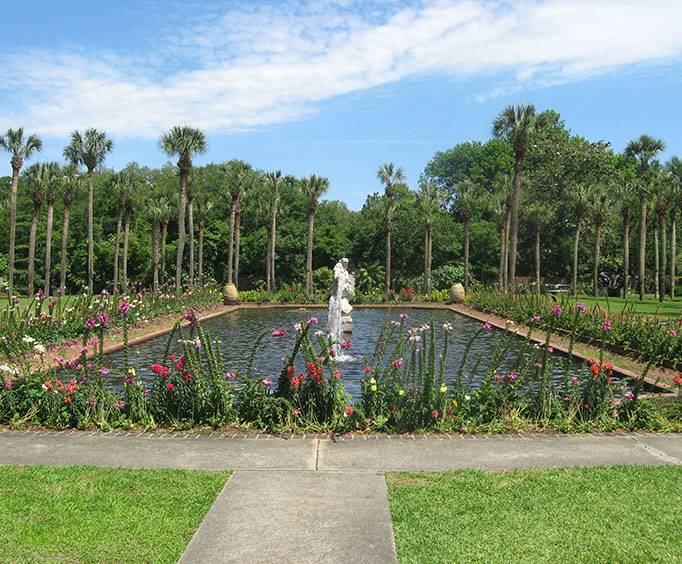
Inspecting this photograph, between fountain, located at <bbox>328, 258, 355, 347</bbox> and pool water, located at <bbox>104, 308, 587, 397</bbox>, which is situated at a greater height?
fountain, located at <bbox>328, 258, 355, 347</bbox>

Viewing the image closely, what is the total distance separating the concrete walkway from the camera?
4281mm

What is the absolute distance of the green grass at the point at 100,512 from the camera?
163 inches

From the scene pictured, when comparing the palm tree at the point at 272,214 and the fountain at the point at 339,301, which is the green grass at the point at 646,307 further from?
the palm tree at the point at 272,214

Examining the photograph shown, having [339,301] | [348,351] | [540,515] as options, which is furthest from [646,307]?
[540,515]

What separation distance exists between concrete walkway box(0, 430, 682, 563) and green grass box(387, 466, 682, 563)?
24cm

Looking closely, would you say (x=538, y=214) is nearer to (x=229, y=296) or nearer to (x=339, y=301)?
(x=229, y=296)

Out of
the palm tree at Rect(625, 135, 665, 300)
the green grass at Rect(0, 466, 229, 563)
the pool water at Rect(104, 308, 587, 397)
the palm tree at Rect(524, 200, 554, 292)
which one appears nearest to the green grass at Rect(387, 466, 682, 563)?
the green grass at Rect(0, 466, 229, 563)

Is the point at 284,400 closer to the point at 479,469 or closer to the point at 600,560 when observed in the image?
the point at 479,469

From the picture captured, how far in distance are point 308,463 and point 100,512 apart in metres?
1.93

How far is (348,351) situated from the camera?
52.2 ft

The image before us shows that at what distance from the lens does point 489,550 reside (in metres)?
4.18

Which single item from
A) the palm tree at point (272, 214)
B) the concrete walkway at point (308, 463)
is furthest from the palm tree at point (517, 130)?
the concrete walkway at point (308, 463)

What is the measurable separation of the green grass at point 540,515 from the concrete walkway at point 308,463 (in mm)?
240

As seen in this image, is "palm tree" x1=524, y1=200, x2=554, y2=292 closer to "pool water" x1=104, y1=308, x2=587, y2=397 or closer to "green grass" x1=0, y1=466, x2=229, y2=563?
"pool water" x1=104, y1=308, x2=587, y2=397
